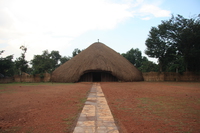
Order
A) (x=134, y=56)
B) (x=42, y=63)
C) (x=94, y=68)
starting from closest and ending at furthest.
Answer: (x=94, y=68) → (x=42, y=63) → (x=134, y=56)

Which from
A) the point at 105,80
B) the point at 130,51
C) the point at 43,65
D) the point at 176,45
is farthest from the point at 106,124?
the point at 130,51

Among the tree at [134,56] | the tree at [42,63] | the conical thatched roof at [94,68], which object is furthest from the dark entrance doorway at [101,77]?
the tree at [134,56]

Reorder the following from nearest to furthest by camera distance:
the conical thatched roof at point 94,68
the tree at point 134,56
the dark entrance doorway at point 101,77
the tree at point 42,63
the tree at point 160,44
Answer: the conical thatched roof at point 94,68 < the dark entrance doorway at point 101,77 < the tree at point 160,44 < the tree at point 42,63 < the tree at point 134,56

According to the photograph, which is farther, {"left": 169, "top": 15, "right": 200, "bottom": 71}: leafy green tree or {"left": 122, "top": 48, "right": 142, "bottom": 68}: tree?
{"left": 122, "top": 48, "right": 142, "bottom": 68}: tree

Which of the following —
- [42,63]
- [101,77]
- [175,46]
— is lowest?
[101,77]

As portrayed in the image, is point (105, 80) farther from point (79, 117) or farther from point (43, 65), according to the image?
point (79, 117)

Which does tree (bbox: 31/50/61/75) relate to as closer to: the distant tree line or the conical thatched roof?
the distant tree line

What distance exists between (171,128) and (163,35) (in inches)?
915

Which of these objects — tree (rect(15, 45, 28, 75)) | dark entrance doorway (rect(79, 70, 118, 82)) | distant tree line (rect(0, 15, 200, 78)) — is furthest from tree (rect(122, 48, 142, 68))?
tree (rect(15, 45, 28, 75))

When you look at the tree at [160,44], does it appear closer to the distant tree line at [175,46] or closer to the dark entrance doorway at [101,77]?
the distant tree line at [175,46]

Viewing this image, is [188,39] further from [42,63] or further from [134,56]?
[42,63]

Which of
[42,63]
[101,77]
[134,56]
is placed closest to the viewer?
[101,77]

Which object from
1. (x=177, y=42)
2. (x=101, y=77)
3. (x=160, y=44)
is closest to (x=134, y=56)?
(x=160, y=44)

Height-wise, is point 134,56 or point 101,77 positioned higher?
point 134,56
